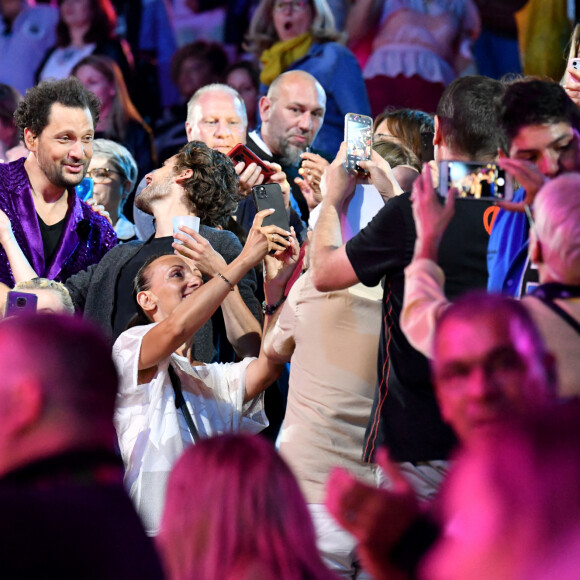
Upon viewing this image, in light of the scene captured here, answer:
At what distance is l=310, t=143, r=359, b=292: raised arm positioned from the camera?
2660 mm

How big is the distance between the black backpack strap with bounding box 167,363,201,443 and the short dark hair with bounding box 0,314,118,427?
68.6 inches

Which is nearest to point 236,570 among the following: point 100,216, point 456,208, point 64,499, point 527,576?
point 64,499

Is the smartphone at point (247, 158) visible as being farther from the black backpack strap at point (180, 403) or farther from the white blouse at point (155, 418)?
the black backpack strap at point (180, 403)

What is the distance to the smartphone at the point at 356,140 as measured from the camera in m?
2.98

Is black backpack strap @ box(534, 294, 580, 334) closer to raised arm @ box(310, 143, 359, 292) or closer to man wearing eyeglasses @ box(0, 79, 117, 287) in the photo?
raised arm @ box(310, 143, 359, 292)

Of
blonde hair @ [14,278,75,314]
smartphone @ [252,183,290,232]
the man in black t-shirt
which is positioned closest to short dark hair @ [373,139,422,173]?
smartphone @ [252,183,290,232]

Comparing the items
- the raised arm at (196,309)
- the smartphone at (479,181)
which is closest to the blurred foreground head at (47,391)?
the smartphone at (479,181)

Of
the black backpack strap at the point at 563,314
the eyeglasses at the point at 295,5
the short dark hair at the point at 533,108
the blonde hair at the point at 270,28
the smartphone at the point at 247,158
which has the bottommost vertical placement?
the black backpack strap at the point at 563,314

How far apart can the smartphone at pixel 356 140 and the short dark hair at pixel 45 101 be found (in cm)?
179

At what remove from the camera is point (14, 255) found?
4.11m

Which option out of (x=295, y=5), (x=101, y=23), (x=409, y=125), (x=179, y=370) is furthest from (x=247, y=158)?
(x=101, y=23)

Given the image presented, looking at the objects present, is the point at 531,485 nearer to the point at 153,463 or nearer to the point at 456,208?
the point at 456,208

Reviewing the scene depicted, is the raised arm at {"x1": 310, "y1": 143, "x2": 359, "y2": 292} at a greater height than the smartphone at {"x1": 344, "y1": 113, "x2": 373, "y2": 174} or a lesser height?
lesser

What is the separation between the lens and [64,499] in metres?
1.37
